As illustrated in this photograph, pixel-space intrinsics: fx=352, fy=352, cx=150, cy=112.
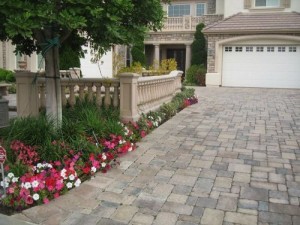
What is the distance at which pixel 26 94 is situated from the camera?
23.9ft

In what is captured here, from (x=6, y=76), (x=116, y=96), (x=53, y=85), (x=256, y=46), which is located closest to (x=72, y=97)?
(x=116, y=96)

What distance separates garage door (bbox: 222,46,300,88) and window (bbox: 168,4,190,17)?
6098mm

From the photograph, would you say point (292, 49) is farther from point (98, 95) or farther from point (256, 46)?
point (98, 95)

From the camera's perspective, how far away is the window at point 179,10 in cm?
2457

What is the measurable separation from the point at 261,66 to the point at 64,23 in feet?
54.5

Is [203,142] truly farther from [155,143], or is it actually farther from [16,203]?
[16,203]

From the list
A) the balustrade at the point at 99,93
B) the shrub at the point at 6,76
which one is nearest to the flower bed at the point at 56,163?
the balustrade at the point at 99,93

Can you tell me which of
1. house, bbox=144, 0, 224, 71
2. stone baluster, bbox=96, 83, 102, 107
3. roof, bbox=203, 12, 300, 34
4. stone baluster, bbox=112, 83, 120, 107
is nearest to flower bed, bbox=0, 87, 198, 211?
stone baluster, bbox=112, 83, 120, 107

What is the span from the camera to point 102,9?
14.3 feet

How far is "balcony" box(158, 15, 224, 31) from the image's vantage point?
2244cm

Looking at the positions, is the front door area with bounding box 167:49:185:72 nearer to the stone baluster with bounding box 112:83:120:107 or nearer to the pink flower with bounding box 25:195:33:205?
the stone baluster with bounding box 112:83:120:107

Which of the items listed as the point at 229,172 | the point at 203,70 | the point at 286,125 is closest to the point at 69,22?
the point at 229,172

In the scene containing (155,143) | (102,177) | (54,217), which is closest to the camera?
(54,217)

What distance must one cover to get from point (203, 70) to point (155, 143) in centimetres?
1466
